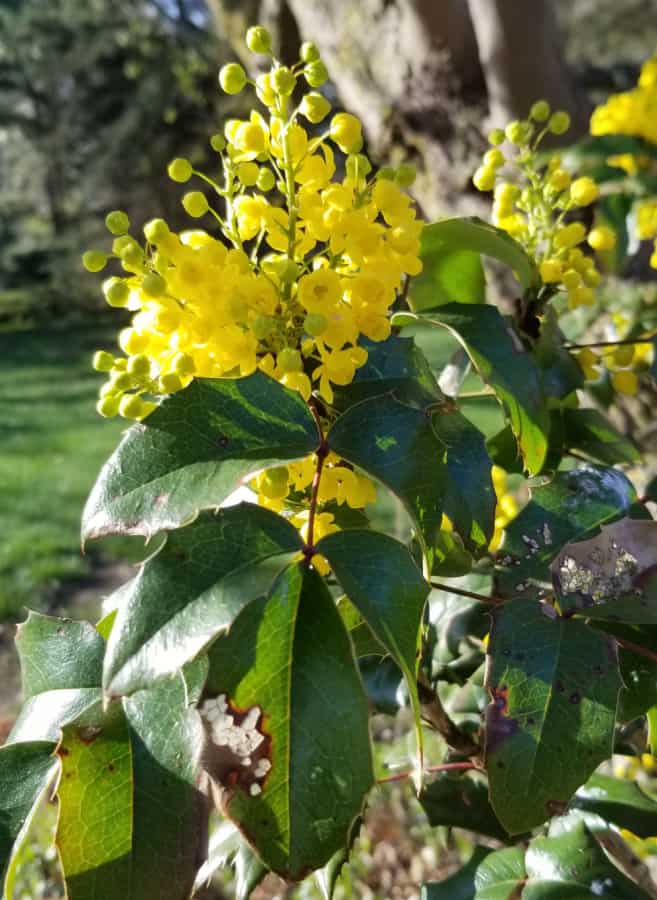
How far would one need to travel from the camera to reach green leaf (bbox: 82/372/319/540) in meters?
0.51

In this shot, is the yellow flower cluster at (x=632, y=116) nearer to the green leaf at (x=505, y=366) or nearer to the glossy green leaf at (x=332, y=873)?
the green leaf at (x=505, y=366)

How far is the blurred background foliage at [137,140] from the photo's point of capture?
6.48 feet

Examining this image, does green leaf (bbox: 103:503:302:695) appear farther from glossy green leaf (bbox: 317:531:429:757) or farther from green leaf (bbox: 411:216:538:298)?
green leaf (bbox: 411:216:538:298)

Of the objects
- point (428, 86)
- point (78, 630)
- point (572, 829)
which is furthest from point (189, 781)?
point (428, 86)

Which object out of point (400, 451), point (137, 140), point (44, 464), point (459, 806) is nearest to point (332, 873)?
point (459, 806)

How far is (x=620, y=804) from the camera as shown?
2.70ft

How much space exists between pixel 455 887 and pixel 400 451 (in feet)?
1.51

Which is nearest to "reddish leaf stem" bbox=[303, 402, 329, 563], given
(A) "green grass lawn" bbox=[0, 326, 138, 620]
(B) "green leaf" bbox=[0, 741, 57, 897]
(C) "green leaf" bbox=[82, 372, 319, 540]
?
(C) "green leaf" bbox=[82, 372, 319, 540]

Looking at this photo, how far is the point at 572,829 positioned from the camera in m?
0.79

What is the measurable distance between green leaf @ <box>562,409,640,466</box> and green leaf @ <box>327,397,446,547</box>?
1.07ft

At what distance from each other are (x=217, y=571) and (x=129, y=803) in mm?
157

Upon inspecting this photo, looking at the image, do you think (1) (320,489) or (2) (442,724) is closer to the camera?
(1) (320,489)

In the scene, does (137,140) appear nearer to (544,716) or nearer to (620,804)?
(620,804)

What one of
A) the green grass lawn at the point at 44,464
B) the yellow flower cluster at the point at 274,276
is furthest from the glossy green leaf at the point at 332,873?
the green grass lawn at the point at 44,464
